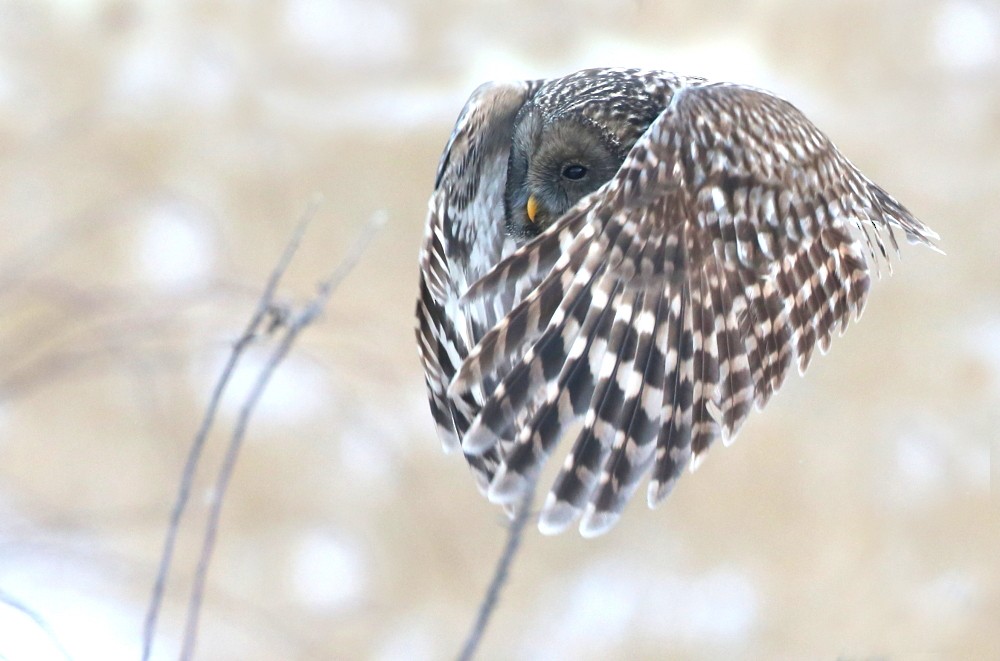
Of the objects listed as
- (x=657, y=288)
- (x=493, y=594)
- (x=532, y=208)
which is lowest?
(x=493, y=594)

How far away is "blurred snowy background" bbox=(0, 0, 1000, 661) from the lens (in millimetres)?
2361

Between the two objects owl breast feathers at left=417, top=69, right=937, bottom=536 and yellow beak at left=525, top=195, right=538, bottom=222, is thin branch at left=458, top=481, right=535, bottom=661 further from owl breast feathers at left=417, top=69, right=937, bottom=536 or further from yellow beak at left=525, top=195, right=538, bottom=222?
yellow beak at left=525, top=195, right=538, bottom=222

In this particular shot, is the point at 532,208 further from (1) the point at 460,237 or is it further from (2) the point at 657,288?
(2) the point at 657,288

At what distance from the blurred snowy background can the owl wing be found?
0.30 metres

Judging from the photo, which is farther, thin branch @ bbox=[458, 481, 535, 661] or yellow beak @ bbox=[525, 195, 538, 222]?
yellow beak @ bbox=[525, 195, 538, 222]

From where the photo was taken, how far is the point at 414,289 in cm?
253

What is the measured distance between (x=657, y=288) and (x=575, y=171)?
19.1 inches

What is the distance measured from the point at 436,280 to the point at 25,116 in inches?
58.2

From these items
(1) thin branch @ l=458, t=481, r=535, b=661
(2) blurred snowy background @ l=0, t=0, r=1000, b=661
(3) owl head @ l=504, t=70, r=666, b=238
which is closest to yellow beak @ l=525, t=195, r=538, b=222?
(3) owl head @ l=504, t=70, r=666, b=238

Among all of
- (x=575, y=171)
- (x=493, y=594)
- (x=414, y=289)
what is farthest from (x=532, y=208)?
(x=493, y=594)

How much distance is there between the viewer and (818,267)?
147 cm

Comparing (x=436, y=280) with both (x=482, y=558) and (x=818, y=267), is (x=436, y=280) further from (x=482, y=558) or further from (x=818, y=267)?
(x=482, y=558)

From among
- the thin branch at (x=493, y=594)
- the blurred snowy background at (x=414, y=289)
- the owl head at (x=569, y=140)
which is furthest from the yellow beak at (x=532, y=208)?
the thin branch at (x=493, y=594)

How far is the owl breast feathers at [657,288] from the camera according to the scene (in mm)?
1223
